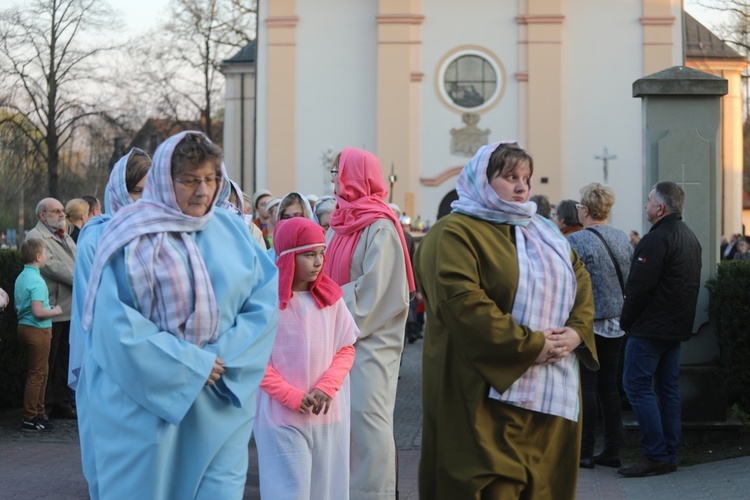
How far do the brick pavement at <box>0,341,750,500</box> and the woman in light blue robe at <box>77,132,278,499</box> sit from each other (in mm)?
3307

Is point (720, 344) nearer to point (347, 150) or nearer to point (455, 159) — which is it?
point (347, 150)

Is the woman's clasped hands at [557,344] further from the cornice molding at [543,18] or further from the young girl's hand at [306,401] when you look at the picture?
the cornice molding at [543,18]

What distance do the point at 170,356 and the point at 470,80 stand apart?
115 feet

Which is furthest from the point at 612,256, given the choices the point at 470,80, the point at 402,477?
the point at 470,80

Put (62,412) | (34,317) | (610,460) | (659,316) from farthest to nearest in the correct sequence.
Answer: (62,412) → (34,317) → (610,460) → (659,316)

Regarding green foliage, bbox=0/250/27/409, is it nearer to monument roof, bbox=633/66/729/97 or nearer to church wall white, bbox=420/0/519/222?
monument roof, bbox=633/66/729/97

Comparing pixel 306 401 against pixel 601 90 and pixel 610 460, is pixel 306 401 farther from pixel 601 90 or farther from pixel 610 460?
pixel 601 90

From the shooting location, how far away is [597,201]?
8.32 m

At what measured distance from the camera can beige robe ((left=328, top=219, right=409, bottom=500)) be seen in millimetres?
6078

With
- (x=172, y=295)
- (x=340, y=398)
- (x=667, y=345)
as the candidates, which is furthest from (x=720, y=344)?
(x=172, y=295)

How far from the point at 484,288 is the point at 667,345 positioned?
386 centimetres

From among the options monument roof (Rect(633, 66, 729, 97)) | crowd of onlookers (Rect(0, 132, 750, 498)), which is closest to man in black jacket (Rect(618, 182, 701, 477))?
monument roof (Rect(633, 66, 729, 97))

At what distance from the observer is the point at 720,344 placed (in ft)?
29.8

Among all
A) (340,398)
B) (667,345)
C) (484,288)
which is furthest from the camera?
(667,345)
